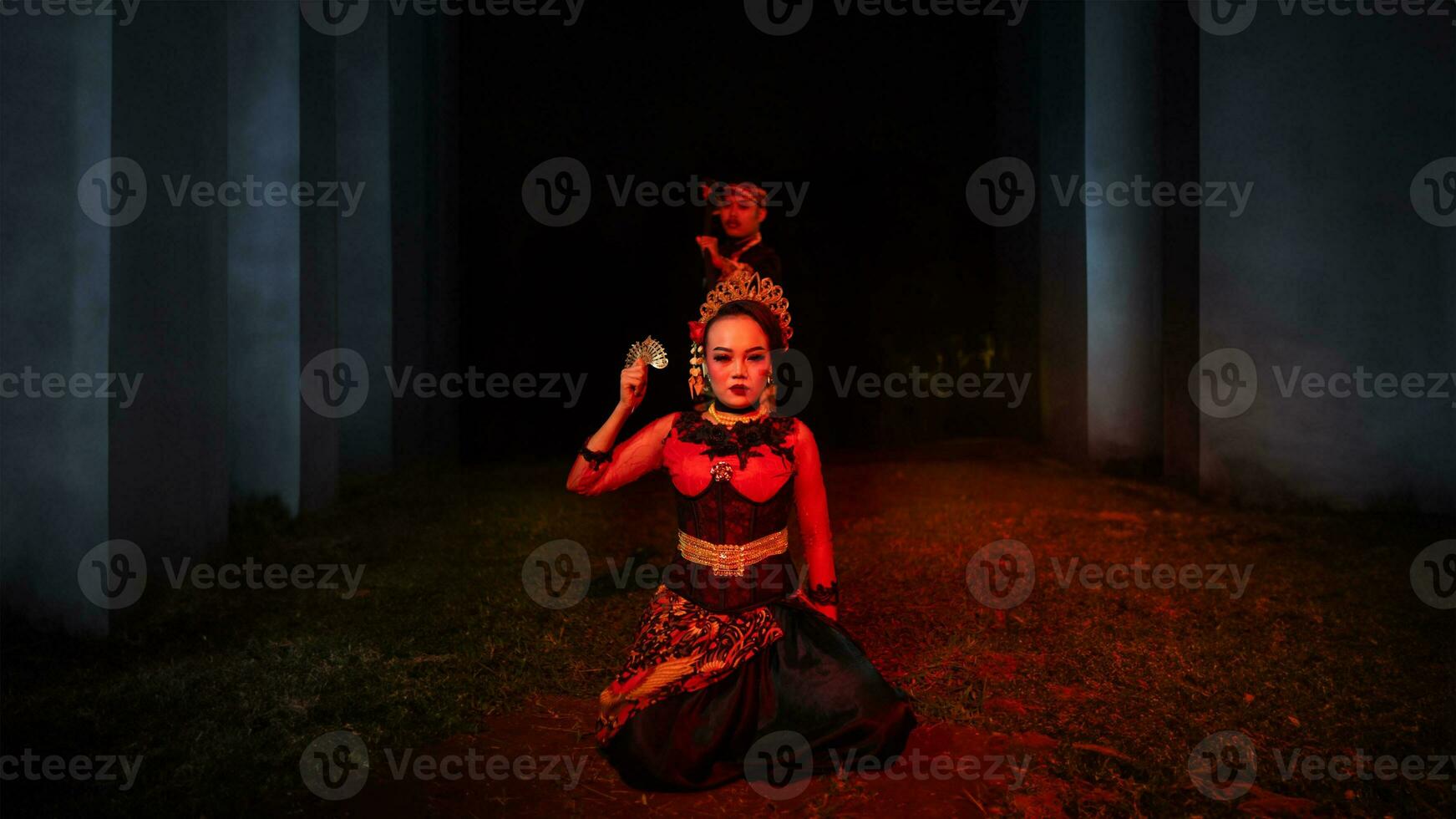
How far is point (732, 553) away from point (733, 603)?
0.60 ft

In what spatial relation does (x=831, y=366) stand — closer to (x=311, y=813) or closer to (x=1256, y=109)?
(x=1256, y=109)

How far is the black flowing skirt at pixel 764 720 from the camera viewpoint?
3.11m

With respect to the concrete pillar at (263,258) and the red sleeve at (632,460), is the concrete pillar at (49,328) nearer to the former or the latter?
the red sleeve at (632,460)

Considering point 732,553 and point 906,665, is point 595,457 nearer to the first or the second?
point 732,553

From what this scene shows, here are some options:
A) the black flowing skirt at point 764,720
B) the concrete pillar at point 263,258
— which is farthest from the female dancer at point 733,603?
the concrete pillar at point 263,258

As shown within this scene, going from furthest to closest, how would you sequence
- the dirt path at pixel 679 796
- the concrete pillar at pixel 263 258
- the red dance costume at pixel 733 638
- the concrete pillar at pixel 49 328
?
the concrete pillar at pixel 263 258, the concrete pillar at pixel 49 328, the red dance costume at pixel 733 638, the dirt path at pixel 679 796

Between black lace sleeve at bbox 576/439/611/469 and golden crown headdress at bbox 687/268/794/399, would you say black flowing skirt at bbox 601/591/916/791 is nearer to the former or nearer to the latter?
black lace sleeve at bbox 576/439/611/469

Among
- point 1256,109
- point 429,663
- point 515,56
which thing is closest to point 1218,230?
point 1256,109

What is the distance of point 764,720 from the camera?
321 cm

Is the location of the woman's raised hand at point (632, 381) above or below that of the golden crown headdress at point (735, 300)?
below

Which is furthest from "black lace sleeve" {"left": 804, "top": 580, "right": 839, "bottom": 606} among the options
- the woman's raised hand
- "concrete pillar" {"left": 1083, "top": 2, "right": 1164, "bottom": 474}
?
"concrete pillar" {"left": 1083, "top": 2, "right": 1164, "bottom": 474}

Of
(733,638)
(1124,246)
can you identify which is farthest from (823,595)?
(1124,246)

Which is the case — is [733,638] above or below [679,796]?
above

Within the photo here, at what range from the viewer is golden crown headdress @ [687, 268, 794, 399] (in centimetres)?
352
